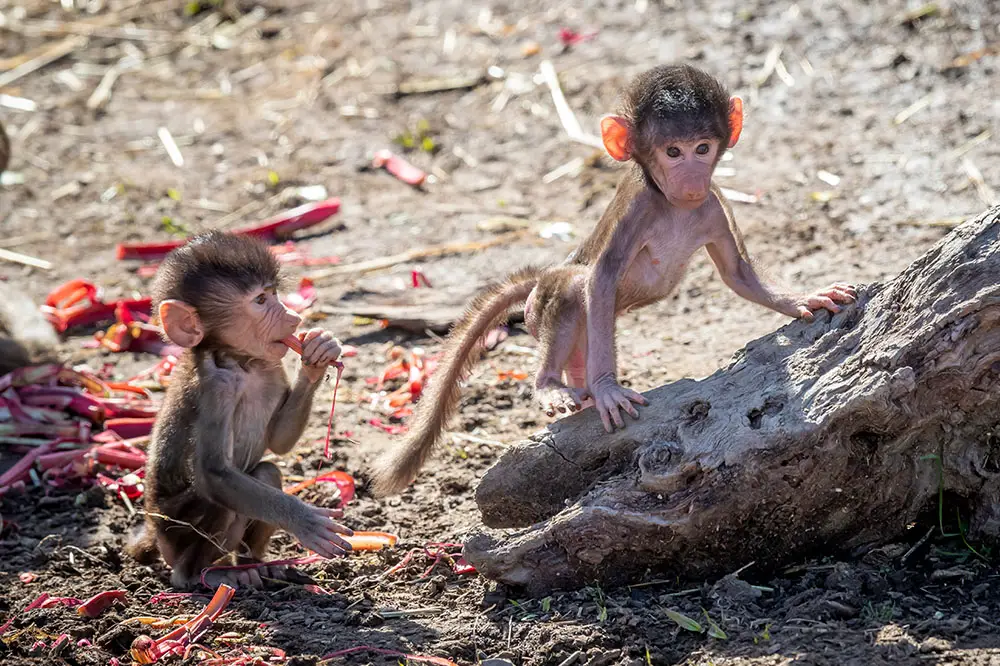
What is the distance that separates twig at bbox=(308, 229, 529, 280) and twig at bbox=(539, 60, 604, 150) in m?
1.33

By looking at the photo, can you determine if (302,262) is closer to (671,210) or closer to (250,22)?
(671,210)

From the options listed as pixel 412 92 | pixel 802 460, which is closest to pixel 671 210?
pixel 802 460

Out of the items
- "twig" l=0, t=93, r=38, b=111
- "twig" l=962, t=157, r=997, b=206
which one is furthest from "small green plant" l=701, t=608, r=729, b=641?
"twig" l=0, t=93, r=38, b=111

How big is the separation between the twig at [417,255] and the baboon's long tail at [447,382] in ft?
9.65

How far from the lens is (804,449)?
464 centimetres

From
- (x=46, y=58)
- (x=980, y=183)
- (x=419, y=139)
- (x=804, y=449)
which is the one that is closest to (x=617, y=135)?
(x=804, y=449)

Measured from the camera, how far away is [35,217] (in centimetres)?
1085

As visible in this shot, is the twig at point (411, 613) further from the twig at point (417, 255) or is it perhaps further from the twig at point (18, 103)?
the twig at point (18, 103)

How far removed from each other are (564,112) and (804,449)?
21.7ft

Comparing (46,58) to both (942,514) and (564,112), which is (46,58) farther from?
(942,514)

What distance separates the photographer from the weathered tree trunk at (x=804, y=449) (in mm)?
4477

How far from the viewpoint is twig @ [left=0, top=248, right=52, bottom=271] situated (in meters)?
9.93

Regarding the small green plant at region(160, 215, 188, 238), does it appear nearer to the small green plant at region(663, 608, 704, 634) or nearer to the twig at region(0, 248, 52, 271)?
the twig at region(0, 248, 52, 271)

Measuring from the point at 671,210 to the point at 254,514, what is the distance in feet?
7.68
